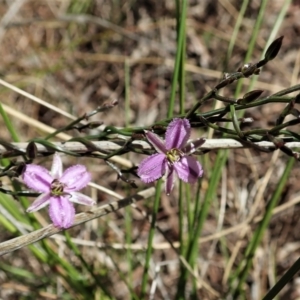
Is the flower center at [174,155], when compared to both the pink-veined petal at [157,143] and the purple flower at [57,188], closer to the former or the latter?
the pink-veined petal at [157,143]

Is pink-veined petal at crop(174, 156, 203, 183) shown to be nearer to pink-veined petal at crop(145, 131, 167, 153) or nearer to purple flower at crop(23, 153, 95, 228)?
pink-veined petal at crop(145, 131, 167, 153)

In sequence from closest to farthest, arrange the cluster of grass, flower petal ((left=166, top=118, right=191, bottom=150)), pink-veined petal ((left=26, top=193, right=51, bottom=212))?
flower petal ((left=166, top=118, right=191, bottom=150))
pink-veined petal ((left=26, top=193, right=51, bottom=212))
the cluster of grass

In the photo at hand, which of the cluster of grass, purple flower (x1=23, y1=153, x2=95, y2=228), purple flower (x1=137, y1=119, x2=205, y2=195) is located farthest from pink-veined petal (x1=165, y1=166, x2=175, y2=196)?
the cluster of grass

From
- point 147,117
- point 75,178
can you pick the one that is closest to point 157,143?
point 75,178

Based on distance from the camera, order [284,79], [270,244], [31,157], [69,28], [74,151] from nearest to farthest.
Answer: [31,157]
[74,151]
[270,244]
[284,79]
[69,28]

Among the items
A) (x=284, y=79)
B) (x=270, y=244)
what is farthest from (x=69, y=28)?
(x=270, y=244)

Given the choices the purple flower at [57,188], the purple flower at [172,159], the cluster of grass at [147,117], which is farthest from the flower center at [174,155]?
the cluster of grass at [147,117]

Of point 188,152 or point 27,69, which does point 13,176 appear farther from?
Result: point 27,69
